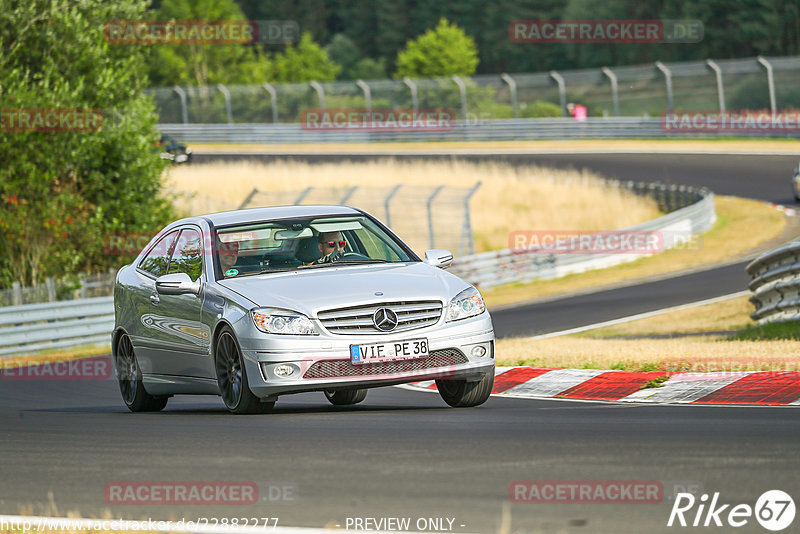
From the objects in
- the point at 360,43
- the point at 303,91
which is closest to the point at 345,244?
the point at 303,91

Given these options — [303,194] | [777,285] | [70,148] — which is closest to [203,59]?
[303,194]

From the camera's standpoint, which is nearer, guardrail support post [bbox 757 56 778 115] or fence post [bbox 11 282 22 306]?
fence post [bbox 11 282 22 306]

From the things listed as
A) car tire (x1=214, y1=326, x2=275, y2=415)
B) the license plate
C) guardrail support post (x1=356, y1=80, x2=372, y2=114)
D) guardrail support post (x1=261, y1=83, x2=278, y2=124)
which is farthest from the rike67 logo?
guardrail support post (x1=261, y1=83, x2=278, y2=124)

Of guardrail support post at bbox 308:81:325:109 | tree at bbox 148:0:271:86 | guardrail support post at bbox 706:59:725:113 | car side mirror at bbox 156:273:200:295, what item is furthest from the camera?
tree at bbox 148:0:271:86

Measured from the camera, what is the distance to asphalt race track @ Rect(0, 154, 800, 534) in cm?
552

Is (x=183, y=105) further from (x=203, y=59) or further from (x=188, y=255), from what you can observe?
(x=188, y=255)

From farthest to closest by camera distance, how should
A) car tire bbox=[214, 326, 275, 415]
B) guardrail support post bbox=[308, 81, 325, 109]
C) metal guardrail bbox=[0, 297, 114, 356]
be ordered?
guardrail support post bbox=[308, 81, 325, 109] → metal guardrail bbox=[0, 297, 114, 356] → car tire bbox=[214, 326, 275, 415]

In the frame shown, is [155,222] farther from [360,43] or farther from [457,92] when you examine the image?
[360,43]

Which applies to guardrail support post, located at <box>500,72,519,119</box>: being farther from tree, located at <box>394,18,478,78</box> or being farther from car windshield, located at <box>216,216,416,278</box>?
car windshield, located at <box>216,216,416,278</box>

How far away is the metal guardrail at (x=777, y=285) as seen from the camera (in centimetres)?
1577

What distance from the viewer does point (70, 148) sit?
26.2 m

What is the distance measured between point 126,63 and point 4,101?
3.67m

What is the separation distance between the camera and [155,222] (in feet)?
92.6

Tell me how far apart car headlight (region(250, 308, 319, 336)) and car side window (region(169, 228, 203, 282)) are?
130cm
